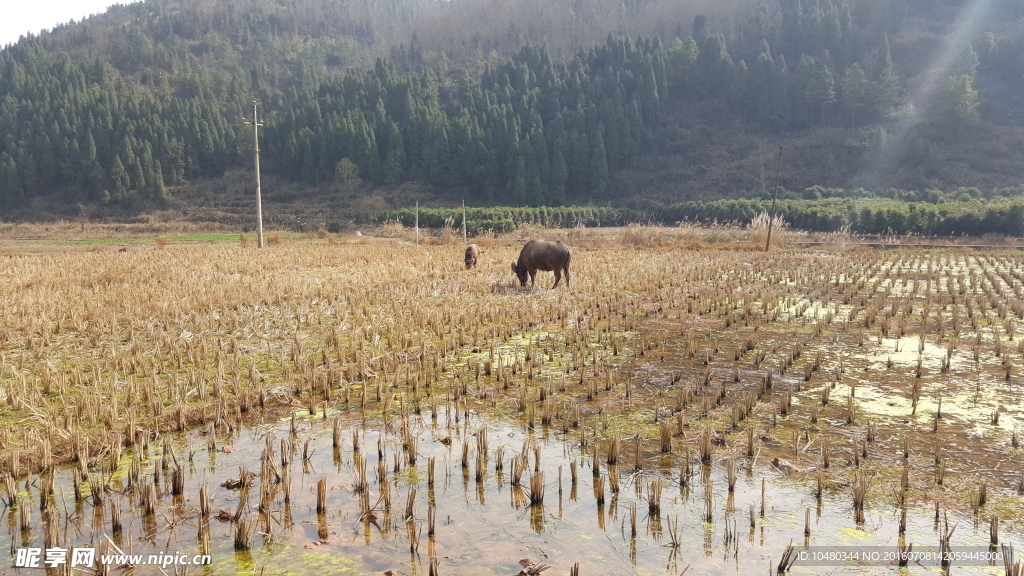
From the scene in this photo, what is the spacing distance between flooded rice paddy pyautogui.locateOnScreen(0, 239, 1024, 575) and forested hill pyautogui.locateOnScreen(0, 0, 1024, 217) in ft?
194

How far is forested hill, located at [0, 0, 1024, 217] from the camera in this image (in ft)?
228

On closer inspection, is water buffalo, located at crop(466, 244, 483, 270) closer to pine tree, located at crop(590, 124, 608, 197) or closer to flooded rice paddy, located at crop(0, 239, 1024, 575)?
flooded rice paddy, located at crop(0, 239, 1024, 575)

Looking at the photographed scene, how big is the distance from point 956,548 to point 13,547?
6091 millimetres

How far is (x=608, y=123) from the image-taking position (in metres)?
76.1

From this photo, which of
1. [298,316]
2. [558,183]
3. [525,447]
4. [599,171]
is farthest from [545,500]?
[599,171]

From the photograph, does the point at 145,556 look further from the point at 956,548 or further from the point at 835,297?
the point at 835,297

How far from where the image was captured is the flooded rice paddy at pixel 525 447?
170 inches

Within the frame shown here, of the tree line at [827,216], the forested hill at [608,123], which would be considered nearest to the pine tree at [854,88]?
the forested hill at [608,123]

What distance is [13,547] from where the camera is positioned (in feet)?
13.6

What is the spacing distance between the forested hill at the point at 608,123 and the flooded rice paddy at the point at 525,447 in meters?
59.2

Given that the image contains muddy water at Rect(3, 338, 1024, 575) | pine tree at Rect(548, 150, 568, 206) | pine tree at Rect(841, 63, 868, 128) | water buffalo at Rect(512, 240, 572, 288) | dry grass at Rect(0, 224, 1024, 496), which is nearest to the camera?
muddy water at Rect(3, 338, 1024, 575)

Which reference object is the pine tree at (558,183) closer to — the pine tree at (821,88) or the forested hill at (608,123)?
the forested hill at (608,123)

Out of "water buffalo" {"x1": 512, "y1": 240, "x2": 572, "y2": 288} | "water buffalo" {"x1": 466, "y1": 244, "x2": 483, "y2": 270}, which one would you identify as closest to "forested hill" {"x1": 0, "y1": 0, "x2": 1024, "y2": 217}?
"water buffalo" {"x1": 466, "y1": 244, "x2": 483, "y2": 270}

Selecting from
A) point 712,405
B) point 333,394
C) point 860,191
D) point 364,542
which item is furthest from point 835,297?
point 860,191
